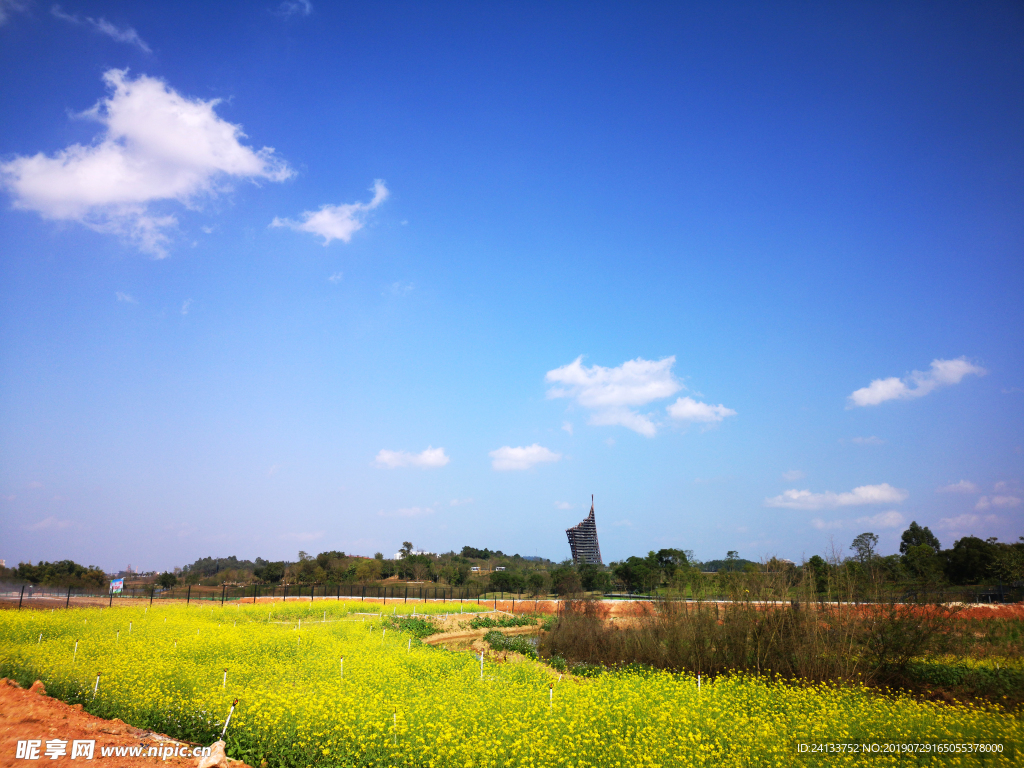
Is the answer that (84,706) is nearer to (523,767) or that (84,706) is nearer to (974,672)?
(523,767)

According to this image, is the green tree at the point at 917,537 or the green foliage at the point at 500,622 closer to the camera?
the green foliage at the point at 500,622

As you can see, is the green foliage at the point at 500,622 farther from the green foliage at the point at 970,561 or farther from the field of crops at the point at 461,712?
the green foliage at the point at 970,561

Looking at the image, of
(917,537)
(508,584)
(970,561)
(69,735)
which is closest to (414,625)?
(69,735)


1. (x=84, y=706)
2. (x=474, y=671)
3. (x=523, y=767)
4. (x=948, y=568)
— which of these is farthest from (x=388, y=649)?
(x=948, y=568)

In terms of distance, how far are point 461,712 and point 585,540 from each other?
99101mm

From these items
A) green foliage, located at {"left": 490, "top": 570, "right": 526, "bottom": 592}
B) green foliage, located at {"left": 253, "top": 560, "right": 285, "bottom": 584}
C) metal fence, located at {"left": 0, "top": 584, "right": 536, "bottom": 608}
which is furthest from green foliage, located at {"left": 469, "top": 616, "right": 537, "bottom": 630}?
green foliage, located at {"left": 253, "top": 560, "right": 285, "bottom": 584}

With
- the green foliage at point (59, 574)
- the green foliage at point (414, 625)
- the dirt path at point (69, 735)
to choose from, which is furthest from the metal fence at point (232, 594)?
the dirt path at point (69, 735)

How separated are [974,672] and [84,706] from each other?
23201 mm

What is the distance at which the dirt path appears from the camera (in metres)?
9.28

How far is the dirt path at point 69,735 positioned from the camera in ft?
30.4

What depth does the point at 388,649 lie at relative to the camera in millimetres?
20062

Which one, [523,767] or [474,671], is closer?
[523,767]

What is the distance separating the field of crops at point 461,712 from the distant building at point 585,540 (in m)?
91.8

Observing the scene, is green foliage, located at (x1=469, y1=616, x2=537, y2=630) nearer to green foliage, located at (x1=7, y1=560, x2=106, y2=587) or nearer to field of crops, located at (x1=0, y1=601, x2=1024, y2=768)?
field of crops, located at (x1=0, y1=601, x2=1024, y2=768)
